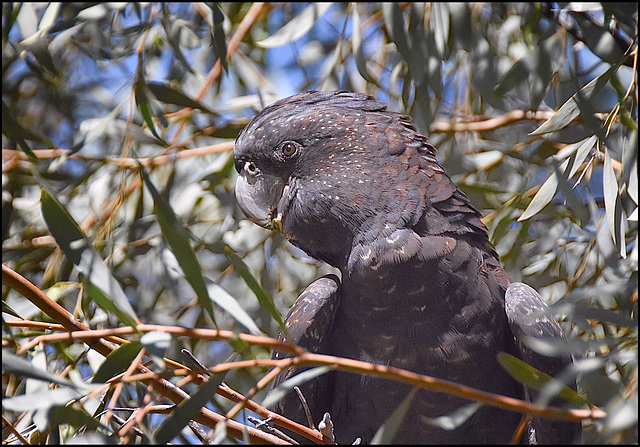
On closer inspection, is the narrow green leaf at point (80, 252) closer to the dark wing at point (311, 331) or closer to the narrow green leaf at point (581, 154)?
the dark wing at point (311, 331)

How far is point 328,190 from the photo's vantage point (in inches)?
67.2

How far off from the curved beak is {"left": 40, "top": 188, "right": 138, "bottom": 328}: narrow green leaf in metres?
0.83

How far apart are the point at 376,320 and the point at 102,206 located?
134 centimetres

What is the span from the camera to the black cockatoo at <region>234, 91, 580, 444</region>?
1603mm

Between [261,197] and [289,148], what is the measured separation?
15 centimetres

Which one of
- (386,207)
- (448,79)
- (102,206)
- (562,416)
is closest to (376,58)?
(448,79)

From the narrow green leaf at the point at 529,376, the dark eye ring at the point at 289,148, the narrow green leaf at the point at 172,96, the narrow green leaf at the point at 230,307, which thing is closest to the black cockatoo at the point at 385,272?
the dark eye ring at the point at 289,148

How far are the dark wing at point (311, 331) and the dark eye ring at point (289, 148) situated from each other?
1.09 feet

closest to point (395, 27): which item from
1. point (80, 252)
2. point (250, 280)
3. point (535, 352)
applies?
point (535, 352)

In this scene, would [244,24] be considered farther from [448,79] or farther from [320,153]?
[320,153]

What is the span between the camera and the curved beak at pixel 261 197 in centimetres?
183

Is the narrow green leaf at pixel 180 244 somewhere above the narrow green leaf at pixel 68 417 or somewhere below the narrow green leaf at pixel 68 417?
above

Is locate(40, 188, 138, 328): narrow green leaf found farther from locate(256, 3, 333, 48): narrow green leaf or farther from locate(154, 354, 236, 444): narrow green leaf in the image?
locate(256, 3, 333, 48): narrow green leaf

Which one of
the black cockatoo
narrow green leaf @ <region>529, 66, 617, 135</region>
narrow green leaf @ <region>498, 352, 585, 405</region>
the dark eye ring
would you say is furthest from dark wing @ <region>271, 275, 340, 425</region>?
narrow green leaf @ <region>498, 352, 585, 405</region>
